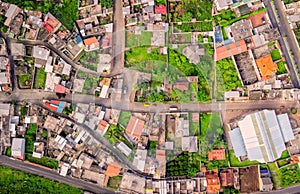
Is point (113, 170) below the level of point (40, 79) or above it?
below

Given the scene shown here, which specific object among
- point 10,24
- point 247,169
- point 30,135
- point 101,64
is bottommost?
point 247,169

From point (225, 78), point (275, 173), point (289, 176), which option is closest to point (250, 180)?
point (275, 173)

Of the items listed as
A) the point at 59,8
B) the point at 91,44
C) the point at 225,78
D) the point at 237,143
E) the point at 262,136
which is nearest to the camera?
the point at 262,136

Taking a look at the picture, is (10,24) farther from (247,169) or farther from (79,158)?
(247,169)

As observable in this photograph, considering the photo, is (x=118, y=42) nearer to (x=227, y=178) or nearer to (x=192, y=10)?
(x=192, y=10)

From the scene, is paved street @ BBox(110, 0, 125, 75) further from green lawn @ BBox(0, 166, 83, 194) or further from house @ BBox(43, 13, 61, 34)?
green lawn @ BBox(0, 166, 83, 194)

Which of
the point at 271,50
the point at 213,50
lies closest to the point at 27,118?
the point at 213,50

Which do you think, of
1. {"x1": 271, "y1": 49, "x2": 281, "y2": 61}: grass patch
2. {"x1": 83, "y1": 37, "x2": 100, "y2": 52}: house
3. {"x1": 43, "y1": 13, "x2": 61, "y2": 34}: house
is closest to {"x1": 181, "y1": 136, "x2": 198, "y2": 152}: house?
{"x1": 271, "y1": 49, "x2": 281, "y2": 61}: grass patch

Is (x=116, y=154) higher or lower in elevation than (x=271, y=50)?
lower
